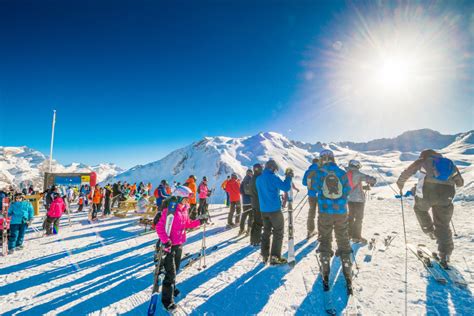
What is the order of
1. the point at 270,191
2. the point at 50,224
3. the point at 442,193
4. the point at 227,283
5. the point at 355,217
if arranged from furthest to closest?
the point at 50,224 < the point at 355,217 < the point at 270,191 < the point at 442,193 < the point at 227,283

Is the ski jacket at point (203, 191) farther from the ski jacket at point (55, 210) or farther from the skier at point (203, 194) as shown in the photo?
the ski jacket at point (55, 210)

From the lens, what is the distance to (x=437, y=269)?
4.61 metres

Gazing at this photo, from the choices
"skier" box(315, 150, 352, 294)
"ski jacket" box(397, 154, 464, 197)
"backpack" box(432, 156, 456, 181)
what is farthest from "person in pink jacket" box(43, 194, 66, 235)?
"backpack" box(432, 156, 456, 181)

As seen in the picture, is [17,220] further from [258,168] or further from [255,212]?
[258,168]

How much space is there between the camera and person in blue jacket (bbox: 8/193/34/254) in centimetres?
727

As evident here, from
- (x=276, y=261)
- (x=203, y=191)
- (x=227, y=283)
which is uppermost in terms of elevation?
(x=203, y=191)

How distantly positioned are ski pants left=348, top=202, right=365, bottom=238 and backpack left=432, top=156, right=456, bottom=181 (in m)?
1.87

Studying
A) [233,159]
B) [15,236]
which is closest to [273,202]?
[15,236]

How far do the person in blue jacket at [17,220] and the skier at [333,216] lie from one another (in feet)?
29.3

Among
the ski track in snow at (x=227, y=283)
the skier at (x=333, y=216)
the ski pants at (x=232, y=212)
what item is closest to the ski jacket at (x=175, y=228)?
the ski track in snow at (x=227, y=283)

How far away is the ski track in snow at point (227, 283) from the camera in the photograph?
3.69 meters

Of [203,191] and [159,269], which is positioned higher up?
[203,191]

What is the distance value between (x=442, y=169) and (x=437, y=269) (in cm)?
199

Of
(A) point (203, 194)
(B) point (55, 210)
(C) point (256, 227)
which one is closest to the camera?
(C) point (256, 227)
